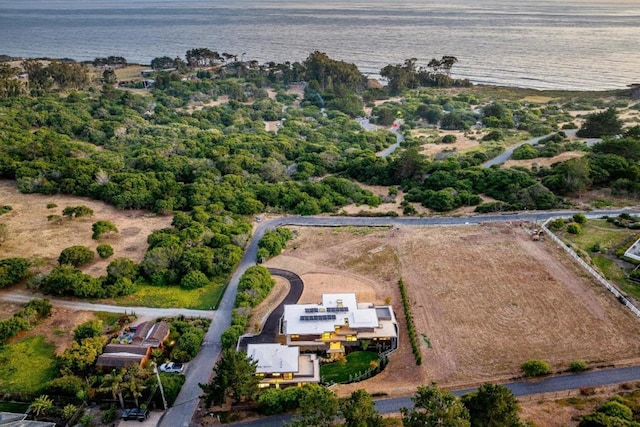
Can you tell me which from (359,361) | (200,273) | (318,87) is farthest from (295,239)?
(318,87)

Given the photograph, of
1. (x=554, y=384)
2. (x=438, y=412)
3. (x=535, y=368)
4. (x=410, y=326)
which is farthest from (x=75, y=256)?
(x=554, y=384)

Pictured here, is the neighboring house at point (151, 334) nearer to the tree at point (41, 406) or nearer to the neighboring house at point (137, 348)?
the neighboring house at point (137, 348)

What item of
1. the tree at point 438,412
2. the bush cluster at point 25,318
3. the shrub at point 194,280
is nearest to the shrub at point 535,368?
the tree at point 438,412

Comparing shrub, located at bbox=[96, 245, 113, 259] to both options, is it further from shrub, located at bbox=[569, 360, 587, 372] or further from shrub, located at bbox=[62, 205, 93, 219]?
shrub, located at bbox=[569, 360, 587, 372]

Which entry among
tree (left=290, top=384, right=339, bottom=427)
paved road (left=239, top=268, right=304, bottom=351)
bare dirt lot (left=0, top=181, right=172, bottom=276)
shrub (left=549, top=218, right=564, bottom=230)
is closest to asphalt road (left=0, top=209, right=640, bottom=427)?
shrub (left=549, top=218, right=564, bottom=230)

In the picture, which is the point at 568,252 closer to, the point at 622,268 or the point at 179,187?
the point at 622,268
